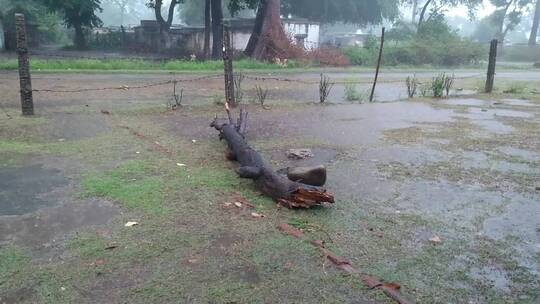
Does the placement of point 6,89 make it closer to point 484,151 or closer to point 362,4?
point 484,151

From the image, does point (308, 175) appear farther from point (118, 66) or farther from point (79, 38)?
point (79, 38)

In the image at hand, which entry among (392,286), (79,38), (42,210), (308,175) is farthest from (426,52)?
(392,286)

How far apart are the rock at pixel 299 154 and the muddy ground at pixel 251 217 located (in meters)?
0.11

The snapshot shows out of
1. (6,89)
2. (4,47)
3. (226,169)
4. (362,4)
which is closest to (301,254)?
(226,169)

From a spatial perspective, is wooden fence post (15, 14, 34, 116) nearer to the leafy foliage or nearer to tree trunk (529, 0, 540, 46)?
the leafy foliage

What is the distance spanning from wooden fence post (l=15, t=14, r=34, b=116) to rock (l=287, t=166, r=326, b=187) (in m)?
5.99

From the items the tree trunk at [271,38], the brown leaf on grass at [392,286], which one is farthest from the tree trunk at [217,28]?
the brown leaf on grass at [392,286]

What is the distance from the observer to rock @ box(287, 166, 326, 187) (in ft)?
16.2

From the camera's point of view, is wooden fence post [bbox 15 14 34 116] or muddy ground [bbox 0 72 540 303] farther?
wooden fence post [bbox 15 14 34 116]

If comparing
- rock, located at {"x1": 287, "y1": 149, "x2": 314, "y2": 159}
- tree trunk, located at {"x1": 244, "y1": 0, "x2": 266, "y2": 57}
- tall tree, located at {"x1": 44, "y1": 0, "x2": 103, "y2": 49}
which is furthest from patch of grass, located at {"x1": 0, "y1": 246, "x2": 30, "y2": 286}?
tall tree, located at {"x1": 44, "y1": 0, "x2": 103, "y2": 49}

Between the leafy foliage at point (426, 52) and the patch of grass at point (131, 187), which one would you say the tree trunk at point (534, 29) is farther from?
the patch of grass at point (131, 187)

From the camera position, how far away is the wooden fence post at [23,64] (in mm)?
8430

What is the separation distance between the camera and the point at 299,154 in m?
6.42

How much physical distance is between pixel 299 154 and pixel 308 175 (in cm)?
149
